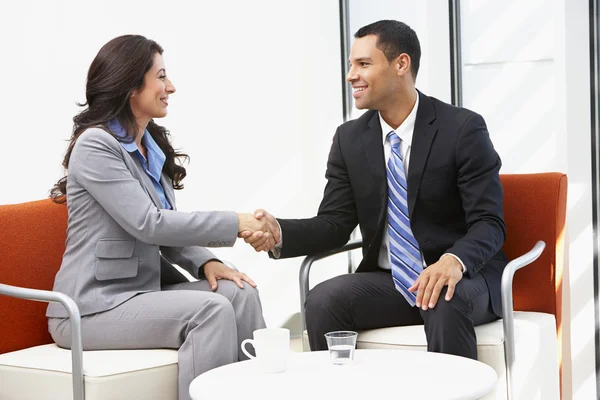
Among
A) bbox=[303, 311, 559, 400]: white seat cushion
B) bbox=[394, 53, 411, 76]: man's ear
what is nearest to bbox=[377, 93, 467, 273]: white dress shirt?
bbox=[394, 53, 411, 76]: man's ear

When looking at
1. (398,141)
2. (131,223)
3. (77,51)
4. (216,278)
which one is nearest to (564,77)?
(398,141)

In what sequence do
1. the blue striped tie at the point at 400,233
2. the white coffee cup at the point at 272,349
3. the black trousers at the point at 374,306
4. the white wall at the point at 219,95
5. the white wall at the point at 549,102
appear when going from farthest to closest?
the white wall at the point at 219,95, the white wall at the point at 549,102, the blue striped tie at the point at 400,233, the black trousers at the point at 374,306, the white coffee cup at the point at 272,349

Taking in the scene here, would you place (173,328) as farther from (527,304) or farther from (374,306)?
(527,304)

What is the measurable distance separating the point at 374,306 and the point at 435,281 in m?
0.27

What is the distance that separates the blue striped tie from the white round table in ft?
1.95

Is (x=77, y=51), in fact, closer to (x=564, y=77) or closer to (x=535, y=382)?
(x=564, y=77)

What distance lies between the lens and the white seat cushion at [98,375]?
232 cm

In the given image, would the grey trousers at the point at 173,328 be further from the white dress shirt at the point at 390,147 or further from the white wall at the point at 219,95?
the white wall at the point at 219,95

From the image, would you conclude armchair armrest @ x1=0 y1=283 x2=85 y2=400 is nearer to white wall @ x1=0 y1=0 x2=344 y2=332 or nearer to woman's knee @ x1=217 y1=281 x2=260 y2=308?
woman's knee @ x1=217 y1=281 x2=260 y2=308

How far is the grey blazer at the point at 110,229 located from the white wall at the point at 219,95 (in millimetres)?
1361

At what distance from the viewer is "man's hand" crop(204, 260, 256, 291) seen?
281 cm

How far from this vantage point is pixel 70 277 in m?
2.62

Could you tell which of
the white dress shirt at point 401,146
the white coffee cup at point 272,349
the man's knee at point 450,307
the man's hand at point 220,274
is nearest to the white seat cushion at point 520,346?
the man's knee at point 450,307

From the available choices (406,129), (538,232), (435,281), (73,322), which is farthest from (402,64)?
(73,322)
